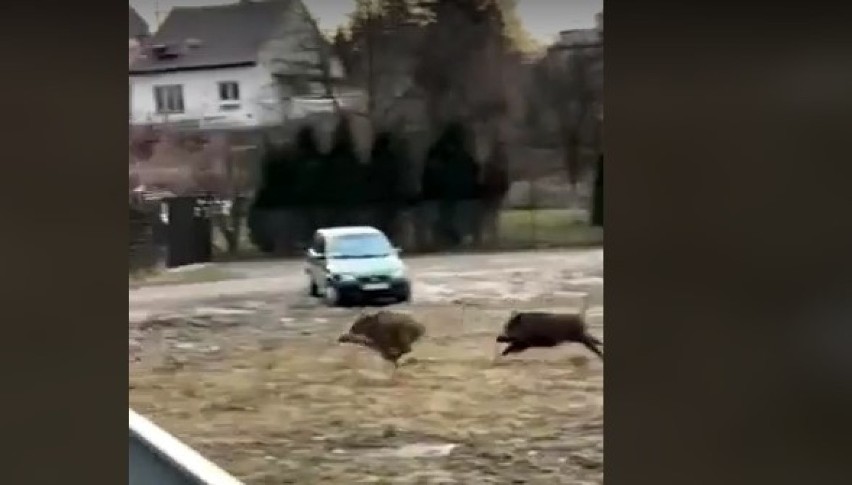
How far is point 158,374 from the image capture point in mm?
1749

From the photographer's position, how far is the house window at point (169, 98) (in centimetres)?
175

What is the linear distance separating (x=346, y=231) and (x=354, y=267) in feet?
0.20

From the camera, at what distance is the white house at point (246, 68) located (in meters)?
1.76

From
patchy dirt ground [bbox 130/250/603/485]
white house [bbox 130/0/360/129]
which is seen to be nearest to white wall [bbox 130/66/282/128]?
white house [bbox 130/0/360/129]

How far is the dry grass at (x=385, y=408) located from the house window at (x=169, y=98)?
0.40m

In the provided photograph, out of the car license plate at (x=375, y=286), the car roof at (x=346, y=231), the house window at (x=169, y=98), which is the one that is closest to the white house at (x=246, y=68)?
the house window at (x=169, y=98)

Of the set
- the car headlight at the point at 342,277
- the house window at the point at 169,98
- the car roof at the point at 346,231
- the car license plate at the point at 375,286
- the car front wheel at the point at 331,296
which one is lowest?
the car front wheel at the point at 331,296

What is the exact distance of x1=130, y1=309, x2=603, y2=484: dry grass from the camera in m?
1.76

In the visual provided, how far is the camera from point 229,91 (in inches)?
70.0

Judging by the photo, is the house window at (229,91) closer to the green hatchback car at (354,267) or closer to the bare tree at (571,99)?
the green hatchback car at (354,267)

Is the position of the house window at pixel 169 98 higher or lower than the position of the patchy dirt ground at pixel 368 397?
higher

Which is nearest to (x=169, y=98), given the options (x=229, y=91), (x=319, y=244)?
(x=229, y=91)
